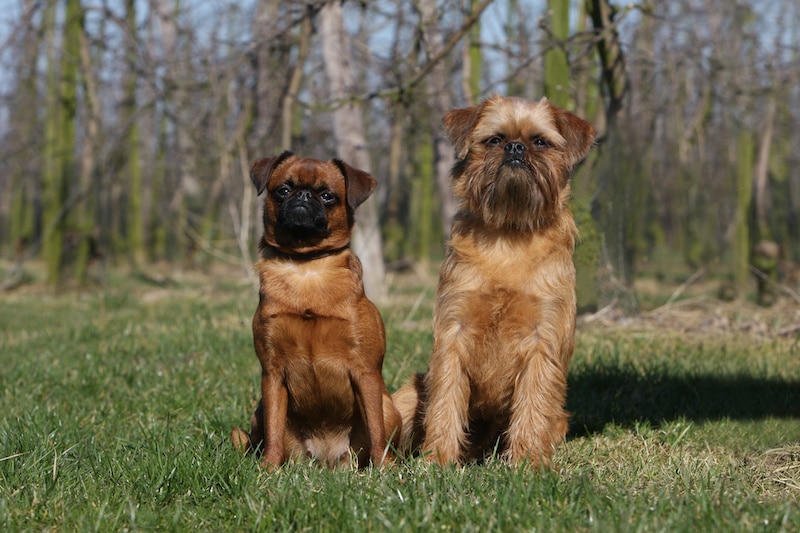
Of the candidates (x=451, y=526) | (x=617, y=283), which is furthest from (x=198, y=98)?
(x=451, y=526)

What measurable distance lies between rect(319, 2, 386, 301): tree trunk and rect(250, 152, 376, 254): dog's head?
5.14m

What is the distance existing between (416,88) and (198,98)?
22.4 ft

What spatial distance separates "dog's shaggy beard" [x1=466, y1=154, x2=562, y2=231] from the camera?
416 centimetres

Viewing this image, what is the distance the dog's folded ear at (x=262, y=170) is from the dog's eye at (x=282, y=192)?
0.08m

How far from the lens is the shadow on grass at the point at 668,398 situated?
16.9 feet

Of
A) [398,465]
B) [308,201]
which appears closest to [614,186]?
[308,201]

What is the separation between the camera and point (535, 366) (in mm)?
4180

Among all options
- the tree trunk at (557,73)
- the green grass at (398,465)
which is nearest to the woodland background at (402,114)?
the tree trunk at (557,73)

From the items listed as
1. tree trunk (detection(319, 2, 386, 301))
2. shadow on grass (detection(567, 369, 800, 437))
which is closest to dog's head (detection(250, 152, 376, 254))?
shadow on grass (detection(567, 369, 800, 437))

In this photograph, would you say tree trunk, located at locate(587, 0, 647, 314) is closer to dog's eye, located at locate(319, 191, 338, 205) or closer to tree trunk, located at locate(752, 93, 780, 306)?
tree trunk, located at locate(752, 93, 780, 306)

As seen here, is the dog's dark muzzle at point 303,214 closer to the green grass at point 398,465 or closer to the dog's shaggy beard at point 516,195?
the dog's shaggy beard at point 516,195

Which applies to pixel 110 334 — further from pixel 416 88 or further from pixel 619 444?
pixel 619 444

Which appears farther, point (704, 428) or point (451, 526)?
point (704, 428)

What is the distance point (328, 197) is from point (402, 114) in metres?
4.45
